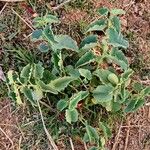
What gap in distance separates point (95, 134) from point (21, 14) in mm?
642

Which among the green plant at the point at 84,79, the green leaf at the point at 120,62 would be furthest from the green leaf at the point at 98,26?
the green leaf at the point at 120,62

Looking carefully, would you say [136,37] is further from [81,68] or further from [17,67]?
[17,67]

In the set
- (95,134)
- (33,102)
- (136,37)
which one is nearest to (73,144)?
(95,134)

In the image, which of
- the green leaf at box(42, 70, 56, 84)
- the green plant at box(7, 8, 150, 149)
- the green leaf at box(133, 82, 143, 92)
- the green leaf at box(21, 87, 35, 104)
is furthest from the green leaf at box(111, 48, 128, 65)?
the green leaf at box(21, 87, 35, 104)

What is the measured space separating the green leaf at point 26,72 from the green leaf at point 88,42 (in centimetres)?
24

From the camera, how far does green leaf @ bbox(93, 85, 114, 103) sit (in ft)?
6.20

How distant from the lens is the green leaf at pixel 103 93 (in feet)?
6.20

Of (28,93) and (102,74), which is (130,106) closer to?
(102,74)

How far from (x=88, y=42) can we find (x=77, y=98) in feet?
0.81

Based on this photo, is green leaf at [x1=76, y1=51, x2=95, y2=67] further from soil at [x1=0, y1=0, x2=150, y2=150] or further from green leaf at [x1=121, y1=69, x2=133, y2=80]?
soil at [x1=0, y1=0, x2=150, y2=150]

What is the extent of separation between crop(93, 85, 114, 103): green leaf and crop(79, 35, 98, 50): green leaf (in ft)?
0.56

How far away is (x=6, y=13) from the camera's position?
213 centimetres

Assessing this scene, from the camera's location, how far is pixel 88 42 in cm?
198

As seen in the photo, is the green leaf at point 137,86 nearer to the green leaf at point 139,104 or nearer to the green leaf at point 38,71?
the green leaf at point 139,104
